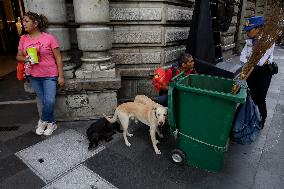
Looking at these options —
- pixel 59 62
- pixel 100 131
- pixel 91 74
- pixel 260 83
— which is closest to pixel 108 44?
pixel 91 74

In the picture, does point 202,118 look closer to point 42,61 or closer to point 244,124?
point 244,124

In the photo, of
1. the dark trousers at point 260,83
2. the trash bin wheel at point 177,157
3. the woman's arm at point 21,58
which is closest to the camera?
the trash bin wheel at point 177,157

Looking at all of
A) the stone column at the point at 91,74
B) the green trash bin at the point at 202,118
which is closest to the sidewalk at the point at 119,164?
the green trash bin at the point at 202,118

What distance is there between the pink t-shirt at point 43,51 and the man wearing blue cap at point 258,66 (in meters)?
3.05

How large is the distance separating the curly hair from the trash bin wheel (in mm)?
2758

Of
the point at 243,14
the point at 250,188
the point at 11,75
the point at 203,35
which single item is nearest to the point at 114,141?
the point at 250,188

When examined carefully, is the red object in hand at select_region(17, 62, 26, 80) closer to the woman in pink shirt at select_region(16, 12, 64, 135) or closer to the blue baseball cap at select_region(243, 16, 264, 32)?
the woman in pink shirt at select_region(16, 12, 64, 135)

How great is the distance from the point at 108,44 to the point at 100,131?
1.65 meters

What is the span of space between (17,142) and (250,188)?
3.48 m

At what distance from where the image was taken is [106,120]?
12.7 feet

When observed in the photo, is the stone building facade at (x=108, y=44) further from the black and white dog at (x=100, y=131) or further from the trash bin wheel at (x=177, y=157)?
the trash bin wheel at (x=177, y=157)

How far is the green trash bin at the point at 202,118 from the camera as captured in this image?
251 cm

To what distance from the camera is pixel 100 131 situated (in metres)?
3.71

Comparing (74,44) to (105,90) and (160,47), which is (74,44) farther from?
(160,47)
